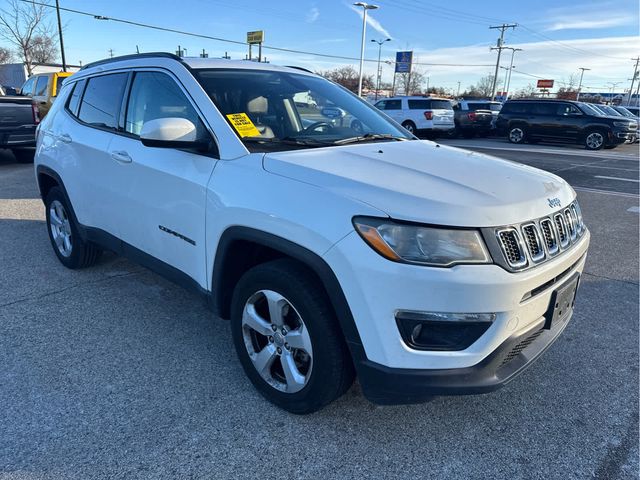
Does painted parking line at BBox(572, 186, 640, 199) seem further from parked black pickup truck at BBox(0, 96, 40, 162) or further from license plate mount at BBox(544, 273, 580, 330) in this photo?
parked black pickup truck at BBox(0, 96, 40, 162)

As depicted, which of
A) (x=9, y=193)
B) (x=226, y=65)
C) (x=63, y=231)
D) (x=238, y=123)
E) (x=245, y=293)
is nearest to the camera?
(x=245, y=293)

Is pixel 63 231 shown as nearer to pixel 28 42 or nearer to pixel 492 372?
pixel 492 372

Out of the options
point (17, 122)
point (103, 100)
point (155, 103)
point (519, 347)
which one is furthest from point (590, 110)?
point (519, 347)

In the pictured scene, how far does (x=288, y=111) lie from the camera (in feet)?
10.5

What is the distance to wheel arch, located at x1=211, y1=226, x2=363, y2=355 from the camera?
2.09 meters

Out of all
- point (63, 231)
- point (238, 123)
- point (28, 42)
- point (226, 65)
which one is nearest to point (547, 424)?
point (238, 123)

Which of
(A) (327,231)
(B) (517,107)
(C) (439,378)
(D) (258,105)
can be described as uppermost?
(B) (517,107)

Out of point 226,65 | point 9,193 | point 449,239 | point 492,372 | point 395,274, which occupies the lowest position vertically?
point 9,193

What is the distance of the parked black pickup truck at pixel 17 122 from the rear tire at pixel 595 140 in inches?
754

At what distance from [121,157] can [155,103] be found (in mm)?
441

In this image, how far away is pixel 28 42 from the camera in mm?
29844

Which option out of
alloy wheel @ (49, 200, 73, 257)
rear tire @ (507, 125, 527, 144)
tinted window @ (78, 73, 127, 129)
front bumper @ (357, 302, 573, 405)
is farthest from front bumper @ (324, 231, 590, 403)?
rear tire @ (507, 125, 527, 144)

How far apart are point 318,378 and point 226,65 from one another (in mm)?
2129

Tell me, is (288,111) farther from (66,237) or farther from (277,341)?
(66,237)
